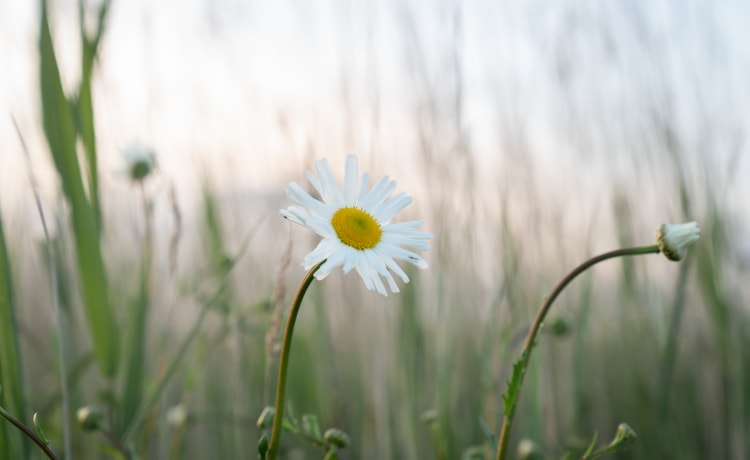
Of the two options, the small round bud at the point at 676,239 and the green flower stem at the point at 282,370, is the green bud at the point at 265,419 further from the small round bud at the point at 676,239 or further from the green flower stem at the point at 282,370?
the small round bud at the point at 676,239

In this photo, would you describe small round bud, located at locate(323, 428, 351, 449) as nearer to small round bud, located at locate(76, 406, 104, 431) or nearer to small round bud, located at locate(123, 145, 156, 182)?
small round bud, located at locate(76, 406, 104, 431)

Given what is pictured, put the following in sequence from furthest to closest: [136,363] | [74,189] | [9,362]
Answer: [136,363] < [74,189] < [9,362]

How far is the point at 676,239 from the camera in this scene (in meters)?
0.45

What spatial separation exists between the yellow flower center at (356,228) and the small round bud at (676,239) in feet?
0.52

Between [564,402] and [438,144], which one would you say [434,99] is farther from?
[564,402]

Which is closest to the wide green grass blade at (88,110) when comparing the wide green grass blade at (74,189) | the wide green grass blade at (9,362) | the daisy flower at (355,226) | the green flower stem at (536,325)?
the wide green grass blade at (74,189)

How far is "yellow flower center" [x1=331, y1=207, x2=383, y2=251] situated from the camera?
0.43m

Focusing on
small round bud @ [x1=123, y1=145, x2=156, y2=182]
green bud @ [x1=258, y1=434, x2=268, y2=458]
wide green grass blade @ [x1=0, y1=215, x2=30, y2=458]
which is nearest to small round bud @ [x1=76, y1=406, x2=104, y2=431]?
wide green grass blade @ [x1=0, y1=215, x2=30, y2=458]

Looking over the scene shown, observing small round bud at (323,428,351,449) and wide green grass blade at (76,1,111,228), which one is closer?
small round bud at (323,428,351,449)

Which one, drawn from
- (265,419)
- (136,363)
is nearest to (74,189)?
(136,363)

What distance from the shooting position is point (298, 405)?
4.32 feet

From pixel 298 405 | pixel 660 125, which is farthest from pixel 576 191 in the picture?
pixel 298 405

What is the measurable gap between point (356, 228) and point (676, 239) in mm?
180

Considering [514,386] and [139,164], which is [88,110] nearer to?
[139,164]
